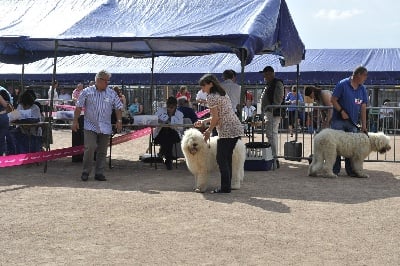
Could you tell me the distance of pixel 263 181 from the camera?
10797mm

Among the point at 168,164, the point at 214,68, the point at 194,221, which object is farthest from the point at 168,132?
the point at 214,68

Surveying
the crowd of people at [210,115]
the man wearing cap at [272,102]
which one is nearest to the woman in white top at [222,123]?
the crowd of people at [210,115]

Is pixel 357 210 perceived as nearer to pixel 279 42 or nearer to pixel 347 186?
pixel 347 186

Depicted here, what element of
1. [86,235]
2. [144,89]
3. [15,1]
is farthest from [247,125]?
[144,89]

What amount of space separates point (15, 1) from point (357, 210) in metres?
9.45

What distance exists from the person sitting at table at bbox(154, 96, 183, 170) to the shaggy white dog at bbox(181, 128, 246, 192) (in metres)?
2.86

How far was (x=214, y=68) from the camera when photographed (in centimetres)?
2623

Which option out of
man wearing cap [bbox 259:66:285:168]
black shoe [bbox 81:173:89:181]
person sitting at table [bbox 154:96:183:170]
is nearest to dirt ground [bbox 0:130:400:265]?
black shoe [bbox 81:173:89:181]

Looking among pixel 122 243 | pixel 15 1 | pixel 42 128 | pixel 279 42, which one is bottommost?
pixel 122 243

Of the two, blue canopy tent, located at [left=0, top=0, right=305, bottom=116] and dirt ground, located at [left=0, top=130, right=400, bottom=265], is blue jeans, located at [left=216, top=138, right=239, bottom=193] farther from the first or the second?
blue canopy tent, located at [left=0, top=0, right=305, bottom=116]

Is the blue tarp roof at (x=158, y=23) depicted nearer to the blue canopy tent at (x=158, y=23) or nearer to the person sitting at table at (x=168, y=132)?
the blue canopy tent at (x=158, y=23)

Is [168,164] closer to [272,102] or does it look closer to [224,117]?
[272,102]

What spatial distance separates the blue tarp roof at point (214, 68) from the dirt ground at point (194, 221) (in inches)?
574

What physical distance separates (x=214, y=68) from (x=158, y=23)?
13.9 meters
